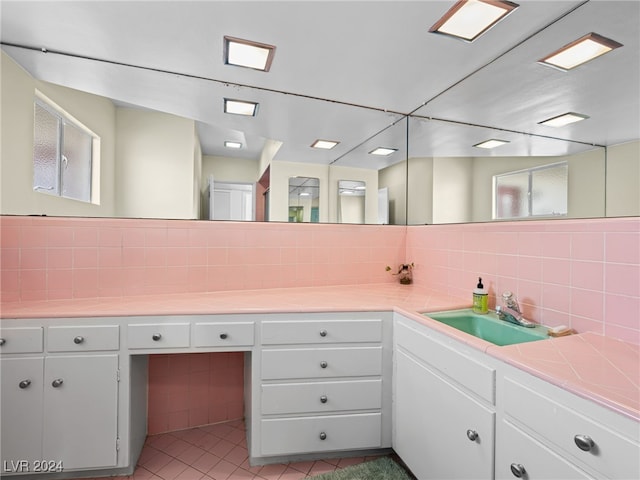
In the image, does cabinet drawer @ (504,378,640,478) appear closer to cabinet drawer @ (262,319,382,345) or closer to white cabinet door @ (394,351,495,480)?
white cabinet door @ (394,351,495,480)

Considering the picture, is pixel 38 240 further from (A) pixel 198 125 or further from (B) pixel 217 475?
(B) pixel 217 475

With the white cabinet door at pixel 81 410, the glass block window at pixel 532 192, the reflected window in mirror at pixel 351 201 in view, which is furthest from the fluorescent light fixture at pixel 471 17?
the white cabinet door at pixel 81 410

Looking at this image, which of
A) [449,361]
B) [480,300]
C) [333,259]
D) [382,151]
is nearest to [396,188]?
[382,151]

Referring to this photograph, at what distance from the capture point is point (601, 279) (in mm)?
1209

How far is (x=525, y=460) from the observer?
924 millimetres

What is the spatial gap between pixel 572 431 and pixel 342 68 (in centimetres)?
192

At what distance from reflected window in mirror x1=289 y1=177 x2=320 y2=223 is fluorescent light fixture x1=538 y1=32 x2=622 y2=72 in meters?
1.47

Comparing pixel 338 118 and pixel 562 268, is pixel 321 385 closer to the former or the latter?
pixel 562 268

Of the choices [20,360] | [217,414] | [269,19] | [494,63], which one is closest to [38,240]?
[20,360]

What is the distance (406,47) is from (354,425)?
205 centimetres

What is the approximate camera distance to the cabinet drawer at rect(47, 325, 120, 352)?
4.66 feet

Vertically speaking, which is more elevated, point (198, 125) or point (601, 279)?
point (198, 125)

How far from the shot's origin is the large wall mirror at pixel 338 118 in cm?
131

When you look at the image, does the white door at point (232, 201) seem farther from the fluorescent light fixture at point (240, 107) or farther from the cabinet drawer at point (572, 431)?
the cabinet drawer at point (572, 431)
